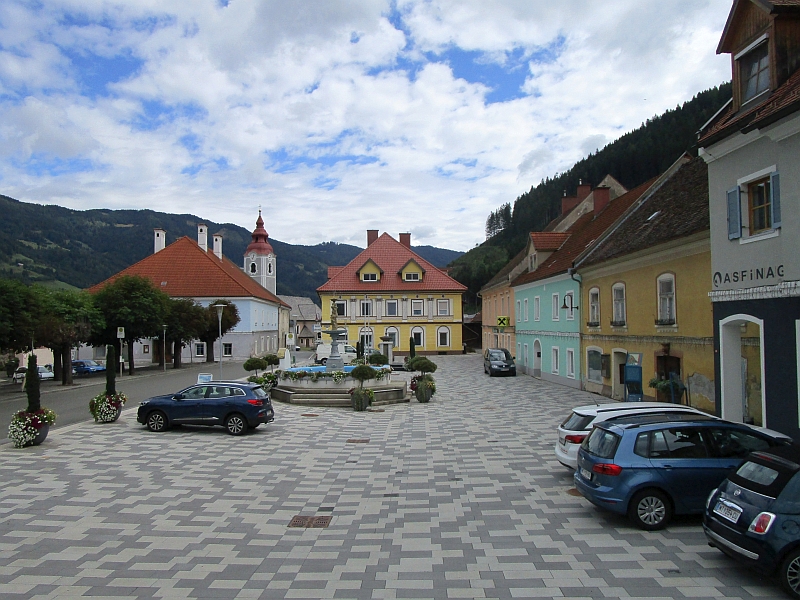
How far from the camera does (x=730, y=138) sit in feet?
42.8

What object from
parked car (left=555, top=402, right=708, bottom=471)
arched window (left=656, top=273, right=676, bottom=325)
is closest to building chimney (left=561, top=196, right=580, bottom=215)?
arched window (left=656, top=273, right=676, bottom=325)

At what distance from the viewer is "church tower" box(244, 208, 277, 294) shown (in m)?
93.8

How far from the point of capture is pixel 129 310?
4200cm

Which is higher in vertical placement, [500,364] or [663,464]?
[663,464]

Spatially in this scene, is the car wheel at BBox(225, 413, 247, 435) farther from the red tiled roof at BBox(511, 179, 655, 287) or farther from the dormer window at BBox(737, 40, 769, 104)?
the red tiled roof at BBox(511, 179, 655, 287)

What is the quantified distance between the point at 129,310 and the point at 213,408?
88.6 feet

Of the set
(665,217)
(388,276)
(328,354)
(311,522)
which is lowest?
(311,522)

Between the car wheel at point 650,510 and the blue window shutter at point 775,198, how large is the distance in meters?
6.13

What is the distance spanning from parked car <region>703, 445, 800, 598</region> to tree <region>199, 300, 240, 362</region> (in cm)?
5113

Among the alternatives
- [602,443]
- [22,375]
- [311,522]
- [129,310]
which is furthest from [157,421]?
[22,375]

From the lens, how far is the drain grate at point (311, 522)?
9727mm

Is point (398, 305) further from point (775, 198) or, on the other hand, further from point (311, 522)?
point (311, 522)

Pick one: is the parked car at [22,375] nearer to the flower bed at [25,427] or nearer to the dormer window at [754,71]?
the flower bed at [25,427]

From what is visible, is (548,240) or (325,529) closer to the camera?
(325,529)
